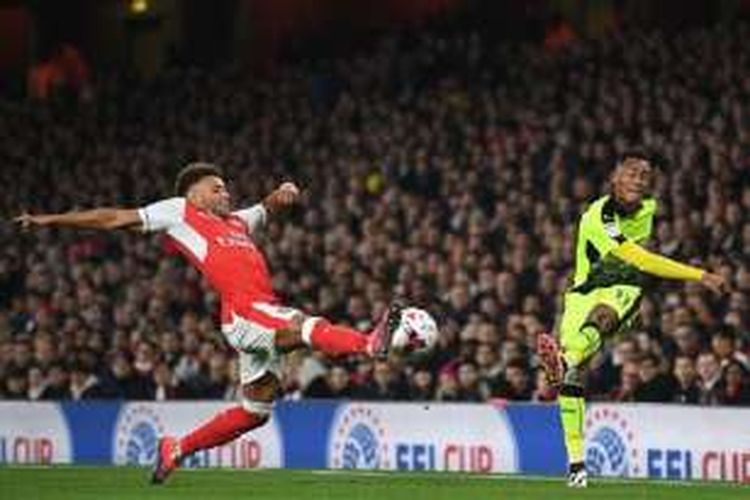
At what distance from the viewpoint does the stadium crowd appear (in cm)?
2412

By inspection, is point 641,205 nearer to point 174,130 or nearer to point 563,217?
point 563,217

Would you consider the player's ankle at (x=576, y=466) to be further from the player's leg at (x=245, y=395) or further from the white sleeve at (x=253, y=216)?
the white sleeve at (x=253, y=216)

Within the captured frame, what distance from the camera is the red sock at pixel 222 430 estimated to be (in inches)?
725

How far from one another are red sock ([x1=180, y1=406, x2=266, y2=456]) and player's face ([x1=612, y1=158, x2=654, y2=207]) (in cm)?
321

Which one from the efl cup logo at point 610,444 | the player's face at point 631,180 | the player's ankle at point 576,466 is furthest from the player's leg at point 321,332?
the efl cup logo at point 610,444

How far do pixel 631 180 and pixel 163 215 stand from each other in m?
3.55

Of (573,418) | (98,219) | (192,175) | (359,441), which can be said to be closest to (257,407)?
(192,175)

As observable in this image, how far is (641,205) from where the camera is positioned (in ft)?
62.5

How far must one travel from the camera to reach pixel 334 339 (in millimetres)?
17234

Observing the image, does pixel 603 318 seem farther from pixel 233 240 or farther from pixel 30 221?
pixel 30 221

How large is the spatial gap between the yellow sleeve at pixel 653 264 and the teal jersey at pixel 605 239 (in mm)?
185

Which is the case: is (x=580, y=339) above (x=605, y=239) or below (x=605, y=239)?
below

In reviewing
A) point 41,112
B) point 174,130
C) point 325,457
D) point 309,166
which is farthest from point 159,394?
point 41,112

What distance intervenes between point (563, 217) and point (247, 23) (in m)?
15.2
